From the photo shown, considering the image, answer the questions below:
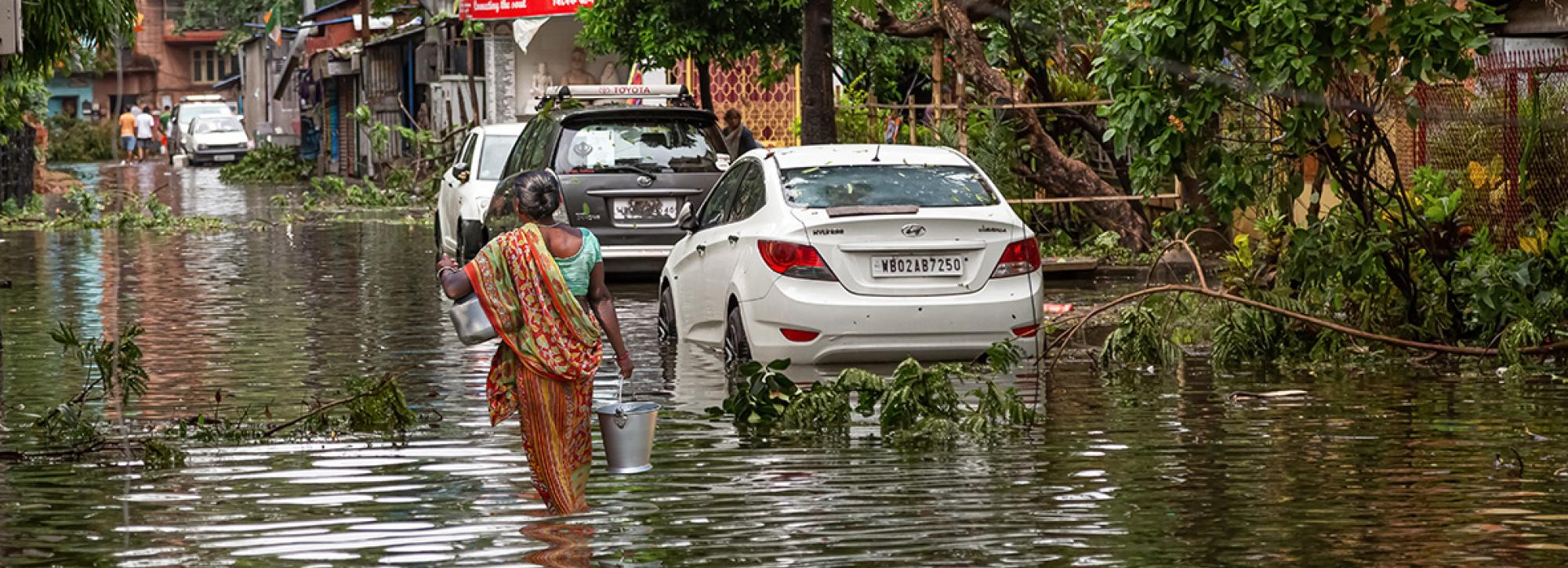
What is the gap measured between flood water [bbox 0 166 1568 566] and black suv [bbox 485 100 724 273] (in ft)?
15.3

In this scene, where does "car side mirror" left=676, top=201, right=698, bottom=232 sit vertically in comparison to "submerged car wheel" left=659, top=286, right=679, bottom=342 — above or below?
above

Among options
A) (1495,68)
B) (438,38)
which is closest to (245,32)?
(438,38)

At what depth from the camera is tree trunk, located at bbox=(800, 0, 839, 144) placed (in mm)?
20141

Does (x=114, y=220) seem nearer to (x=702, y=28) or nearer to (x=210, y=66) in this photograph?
(x=702, y=28)

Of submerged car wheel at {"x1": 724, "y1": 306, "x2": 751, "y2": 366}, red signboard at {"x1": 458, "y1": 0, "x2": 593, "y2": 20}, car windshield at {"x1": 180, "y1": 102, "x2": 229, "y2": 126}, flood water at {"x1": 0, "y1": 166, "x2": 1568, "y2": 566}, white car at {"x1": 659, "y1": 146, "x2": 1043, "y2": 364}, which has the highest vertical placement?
red signboard at {"x1": 458, "y1": 0, "x2": 593, "y2": 20}

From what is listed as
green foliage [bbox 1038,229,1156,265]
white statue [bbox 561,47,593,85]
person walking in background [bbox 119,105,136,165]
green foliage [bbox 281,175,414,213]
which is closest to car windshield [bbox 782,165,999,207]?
green foliage [bbox 1038,229,1156,265]

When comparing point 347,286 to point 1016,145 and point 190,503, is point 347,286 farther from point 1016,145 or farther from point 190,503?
point 190,503

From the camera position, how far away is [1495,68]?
14633mm

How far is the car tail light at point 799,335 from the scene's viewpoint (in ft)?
41.7

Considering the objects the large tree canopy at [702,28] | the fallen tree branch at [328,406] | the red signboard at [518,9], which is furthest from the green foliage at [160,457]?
the red signboard at [518,9]

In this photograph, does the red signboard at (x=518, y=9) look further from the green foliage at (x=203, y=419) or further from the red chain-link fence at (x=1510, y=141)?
the green foliage at (x=203, y=419)

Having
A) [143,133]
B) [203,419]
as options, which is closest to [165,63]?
[143,133]

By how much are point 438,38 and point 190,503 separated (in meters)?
38.8

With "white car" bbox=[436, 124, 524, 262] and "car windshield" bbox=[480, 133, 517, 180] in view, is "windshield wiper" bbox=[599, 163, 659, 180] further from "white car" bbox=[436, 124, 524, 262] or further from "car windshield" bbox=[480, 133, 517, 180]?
"car windshield" bbox=[480, 133, 517, 180]
